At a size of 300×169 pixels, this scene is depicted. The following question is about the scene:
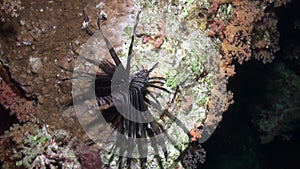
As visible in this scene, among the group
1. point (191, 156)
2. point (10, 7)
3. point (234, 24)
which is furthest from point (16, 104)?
point (234, 24)

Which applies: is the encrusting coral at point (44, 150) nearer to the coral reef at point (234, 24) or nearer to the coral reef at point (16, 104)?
the coral reef at point (16, 104)

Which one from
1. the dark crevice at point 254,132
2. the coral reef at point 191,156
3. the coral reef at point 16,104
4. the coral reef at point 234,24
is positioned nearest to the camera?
the coral reef at point 16,104

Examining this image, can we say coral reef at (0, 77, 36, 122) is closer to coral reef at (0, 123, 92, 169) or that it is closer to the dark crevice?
coral reef at (0, 123, 92, 169)

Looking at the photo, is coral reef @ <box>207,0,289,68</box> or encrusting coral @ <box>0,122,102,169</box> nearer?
encrusting coral @ <box>0,122,102,169</box>

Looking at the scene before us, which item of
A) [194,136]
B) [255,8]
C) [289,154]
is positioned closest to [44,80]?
[194,136]

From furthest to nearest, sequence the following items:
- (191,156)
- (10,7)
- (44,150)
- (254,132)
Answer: (254,132) < (191,156) < (44,150) < (10,7)

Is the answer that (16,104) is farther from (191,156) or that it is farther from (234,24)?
(234,24)

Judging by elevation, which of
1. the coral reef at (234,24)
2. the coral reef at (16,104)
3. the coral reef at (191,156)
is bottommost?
the coral reef at (191,156)

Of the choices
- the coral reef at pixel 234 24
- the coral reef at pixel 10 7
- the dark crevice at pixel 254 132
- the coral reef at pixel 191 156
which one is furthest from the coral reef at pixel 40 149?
the dark crevice at pixel 254 132

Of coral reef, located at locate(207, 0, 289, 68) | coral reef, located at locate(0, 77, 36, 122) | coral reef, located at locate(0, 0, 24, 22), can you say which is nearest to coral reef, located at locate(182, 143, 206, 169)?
coral reef, located at locate(207, 0, 289, 68)

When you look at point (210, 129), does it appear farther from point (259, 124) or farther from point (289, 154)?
point (289, 154)

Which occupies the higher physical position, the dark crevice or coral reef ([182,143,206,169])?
the dark crevice
